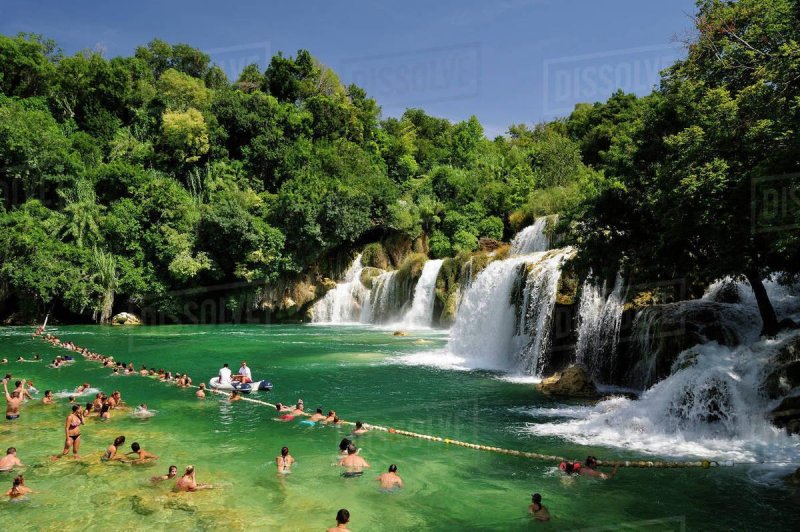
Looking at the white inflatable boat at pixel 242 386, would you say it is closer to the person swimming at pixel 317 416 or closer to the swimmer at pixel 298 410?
the swimmer at pixel 298 410

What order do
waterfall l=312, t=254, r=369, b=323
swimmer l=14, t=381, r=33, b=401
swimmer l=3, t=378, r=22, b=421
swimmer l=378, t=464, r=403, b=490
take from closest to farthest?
swimmer l=378, t=464, r=403, b=490 < swimmer l=3, t=378, r=22, b=421 < swimmer l=14, t=381, r=33, b=401 < waterfall l=312, t=254, r=369, b=323

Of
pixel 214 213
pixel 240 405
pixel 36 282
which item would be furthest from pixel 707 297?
pixel 36 282

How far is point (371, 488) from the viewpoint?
30.6 feet

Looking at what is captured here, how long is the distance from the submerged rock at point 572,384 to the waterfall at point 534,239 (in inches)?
609

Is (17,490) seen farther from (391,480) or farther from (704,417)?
(704,417)

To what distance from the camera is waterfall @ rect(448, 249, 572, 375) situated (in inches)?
729

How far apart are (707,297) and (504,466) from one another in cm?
855

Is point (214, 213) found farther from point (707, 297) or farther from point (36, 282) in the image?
point (707, 297)

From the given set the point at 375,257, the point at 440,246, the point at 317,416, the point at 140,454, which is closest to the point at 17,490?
the point at 140,454

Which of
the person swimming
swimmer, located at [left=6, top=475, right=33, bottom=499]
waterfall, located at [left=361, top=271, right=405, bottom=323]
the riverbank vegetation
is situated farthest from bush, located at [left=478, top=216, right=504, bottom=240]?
swimmer, located at [left=6, top=475, right=33, bottom=499]

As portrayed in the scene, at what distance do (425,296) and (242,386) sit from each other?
1769 cm

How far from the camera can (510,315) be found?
20906 millimetres
